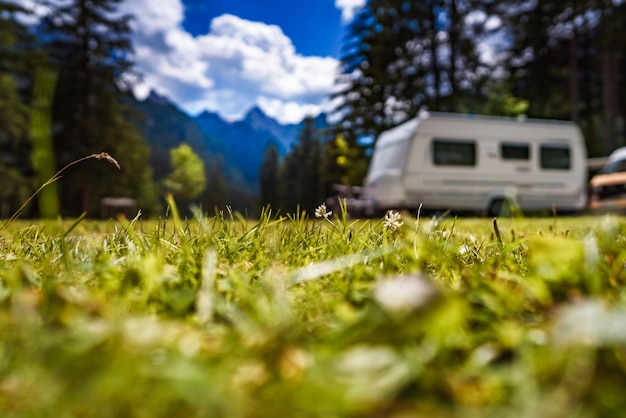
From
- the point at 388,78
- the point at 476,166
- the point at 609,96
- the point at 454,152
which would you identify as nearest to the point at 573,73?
the point at 609,96

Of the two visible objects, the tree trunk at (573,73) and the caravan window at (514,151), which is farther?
the tree trunk at (573,73)

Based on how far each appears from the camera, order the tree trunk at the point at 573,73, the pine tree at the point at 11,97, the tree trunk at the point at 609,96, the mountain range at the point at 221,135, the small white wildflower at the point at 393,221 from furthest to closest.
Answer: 1. the mountain range at the point at 221,135
2. the tree trunk at the point at 573,73
3. the tree trunk at the point at 609,96
4. the pine tree at the point at 11,97
5. the small white wildflower at the point at 393,221

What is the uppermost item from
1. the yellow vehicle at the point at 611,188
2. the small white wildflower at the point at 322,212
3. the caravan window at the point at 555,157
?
the caravan window at the point at 555,157

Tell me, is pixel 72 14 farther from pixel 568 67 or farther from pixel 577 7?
pixel 568 67

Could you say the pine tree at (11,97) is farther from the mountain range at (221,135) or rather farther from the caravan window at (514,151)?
the mountain range at (221,135)

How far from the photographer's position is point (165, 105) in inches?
7018

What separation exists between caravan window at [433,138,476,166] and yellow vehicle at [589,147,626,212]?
3754 millimetres

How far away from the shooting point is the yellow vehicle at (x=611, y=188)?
12.1m

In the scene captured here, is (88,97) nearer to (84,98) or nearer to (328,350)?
(84,98)

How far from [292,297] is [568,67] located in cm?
2776

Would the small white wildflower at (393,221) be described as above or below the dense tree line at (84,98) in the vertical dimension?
below

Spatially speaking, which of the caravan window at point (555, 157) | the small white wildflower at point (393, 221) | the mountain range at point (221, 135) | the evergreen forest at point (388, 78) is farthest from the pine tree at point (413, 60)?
the mountain range at point (221, 135)

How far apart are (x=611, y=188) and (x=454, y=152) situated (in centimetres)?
447

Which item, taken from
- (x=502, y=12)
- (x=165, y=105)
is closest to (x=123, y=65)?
(x=502, y=12)
